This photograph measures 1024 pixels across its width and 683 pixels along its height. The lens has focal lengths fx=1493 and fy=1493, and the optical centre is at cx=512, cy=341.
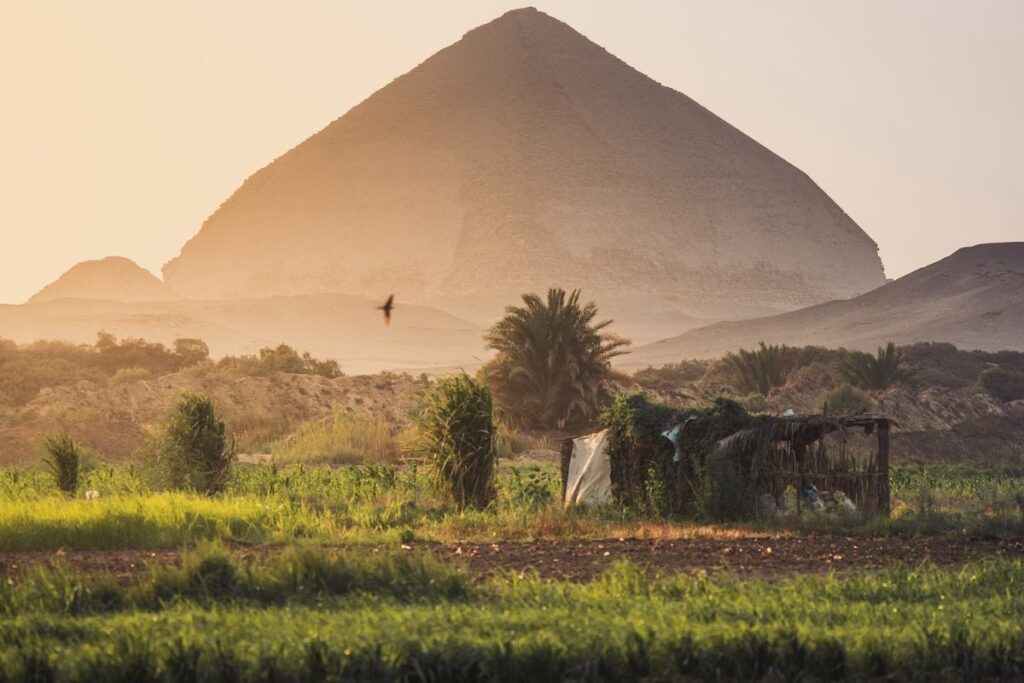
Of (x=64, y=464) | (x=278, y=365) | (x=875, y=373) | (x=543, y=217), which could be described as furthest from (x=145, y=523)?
(x=543, y=217)

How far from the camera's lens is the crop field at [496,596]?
8.11 meters

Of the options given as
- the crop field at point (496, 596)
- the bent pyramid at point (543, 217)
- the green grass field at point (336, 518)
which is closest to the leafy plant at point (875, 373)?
the green grass field at point (336, 518)

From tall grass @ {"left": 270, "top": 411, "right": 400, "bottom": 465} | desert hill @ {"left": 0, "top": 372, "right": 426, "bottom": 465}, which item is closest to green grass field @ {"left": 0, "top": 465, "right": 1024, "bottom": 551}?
tall grass @ {"left": 270, "top": 411, "right": 400, "bottom": 465}

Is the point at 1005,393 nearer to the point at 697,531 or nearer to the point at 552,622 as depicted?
the point at 697,531

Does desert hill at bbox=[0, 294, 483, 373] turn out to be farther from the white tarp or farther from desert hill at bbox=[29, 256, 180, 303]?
the white tarp

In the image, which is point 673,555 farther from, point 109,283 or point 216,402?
point 109,283

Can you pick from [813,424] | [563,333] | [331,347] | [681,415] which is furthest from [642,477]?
[331,347]

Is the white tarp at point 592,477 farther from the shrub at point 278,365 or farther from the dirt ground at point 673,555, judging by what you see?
the shrub at point 278,365

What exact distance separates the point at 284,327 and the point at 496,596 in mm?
122028

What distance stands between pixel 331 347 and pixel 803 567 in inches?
4396

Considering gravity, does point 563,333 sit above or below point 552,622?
above

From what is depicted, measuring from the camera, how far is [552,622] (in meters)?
8.91

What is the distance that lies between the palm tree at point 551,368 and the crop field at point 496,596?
16807mm

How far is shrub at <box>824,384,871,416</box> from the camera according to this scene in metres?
38.9
